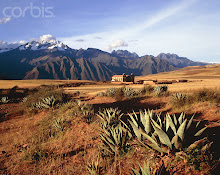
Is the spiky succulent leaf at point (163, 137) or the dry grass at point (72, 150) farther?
the dry grass at point (72, 150)

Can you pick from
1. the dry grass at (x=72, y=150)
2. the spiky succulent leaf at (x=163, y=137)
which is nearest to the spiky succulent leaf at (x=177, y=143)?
the spiky succulent leaf at (x=163, y=137)

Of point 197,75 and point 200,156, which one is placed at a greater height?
point 197,75

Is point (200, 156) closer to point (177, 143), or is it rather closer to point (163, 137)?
point (177, 143)

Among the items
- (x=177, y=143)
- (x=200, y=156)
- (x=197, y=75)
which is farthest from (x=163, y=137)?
(x=197, y=75)

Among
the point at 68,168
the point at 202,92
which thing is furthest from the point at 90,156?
the point at 202,92

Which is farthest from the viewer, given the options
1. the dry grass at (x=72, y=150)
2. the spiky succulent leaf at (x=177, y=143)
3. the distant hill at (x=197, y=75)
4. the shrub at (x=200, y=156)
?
the distant hill at (x=197, y=75)

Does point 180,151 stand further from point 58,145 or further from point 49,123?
point 49,123

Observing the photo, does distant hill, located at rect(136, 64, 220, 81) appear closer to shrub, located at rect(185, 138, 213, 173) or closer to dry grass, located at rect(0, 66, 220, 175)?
dry grass, located at rect(0, 66, 220, 175)

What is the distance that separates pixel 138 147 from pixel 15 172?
345 centimetres

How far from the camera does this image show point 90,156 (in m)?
3.82

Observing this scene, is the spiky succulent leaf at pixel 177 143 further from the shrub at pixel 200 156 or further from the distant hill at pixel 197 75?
the distant hill at pixel 197 75

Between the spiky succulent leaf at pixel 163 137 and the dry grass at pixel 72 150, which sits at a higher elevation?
the spiky succulent leaf at pixel 163 137

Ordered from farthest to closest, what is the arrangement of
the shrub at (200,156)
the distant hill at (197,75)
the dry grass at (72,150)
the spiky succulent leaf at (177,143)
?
1. the distant hill at (197,75)
2. the dry grass at (72,150)
3. the spiky succulent leaf at (177,143)
4. the shrub at (200,156)

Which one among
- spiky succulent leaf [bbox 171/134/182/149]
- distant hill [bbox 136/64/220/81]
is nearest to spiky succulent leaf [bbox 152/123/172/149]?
spiky succulent leaf [bbox 171/134/182/149]
